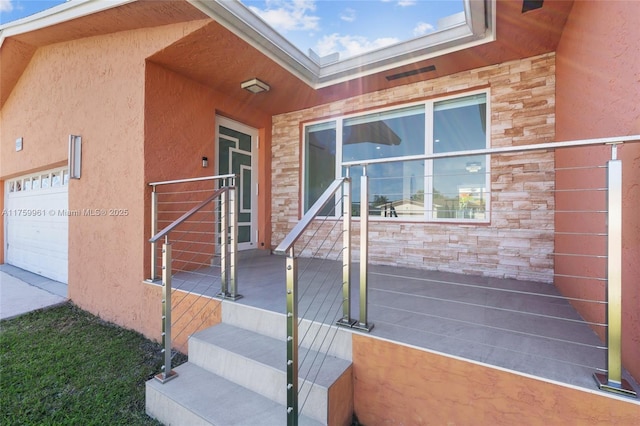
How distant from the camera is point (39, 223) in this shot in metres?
6.36

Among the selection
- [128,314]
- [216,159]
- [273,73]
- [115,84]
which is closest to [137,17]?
[115,84]

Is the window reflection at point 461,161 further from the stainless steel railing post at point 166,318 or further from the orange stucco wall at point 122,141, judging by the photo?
the orange stucco wall at point 122,141

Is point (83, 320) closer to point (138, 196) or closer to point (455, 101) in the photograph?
point (138, 196)

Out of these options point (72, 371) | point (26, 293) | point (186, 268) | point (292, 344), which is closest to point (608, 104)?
point (292, 344)

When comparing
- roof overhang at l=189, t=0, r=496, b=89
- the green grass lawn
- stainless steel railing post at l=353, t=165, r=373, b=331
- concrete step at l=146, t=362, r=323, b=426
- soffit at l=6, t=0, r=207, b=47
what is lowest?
the green grass lawn

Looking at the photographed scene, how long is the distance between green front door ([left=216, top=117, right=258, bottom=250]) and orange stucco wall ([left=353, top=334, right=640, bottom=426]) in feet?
12.9

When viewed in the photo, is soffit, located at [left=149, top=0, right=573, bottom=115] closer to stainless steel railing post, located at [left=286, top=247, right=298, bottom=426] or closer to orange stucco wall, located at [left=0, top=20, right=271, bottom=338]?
orange stucco wall, located at [left=0, top=20, right=271, bottom=338]

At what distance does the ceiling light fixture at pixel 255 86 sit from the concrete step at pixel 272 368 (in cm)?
348

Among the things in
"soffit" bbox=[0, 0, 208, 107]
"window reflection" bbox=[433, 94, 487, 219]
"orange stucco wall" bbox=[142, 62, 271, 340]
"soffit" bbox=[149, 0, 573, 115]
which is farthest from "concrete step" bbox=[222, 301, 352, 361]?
"soffit" bbox=[0, 0, 208, 107]

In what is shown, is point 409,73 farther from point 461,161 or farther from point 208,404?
point 208,404

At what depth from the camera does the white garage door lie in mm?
5609

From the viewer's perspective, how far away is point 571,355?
1.88 metres

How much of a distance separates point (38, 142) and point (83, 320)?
13.0ft

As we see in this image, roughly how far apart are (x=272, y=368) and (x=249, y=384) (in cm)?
27
